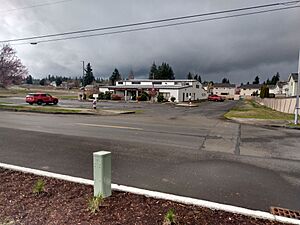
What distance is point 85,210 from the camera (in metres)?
3.28

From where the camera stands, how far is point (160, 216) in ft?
10.4

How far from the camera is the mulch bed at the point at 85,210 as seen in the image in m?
3.05

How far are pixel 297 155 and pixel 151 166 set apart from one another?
16.5 feet

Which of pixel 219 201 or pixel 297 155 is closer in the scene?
pixel 219 201

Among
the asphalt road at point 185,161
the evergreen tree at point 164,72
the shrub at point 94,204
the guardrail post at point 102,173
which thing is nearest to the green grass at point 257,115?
the asphalt road at point 185,161

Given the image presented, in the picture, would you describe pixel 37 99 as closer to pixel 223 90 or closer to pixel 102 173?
pixel 102 173

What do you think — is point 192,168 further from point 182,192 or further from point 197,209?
point 197,209

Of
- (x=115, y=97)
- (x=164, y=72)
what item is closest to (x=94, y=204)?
(x=115, y=97)

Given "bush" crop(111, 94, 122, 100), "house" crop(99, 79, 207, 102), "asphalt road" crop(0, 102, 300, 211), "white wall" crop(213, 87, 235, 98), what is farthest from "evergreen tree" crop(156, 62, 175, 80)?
"asphalt road" crop(0, 102, 300, 211)

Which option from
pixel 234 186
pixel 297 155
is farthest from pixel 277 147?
pixel 234 186

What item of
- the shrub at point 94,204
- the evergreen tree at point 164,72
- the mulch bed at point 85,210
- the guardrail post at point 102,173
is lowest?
the mulch bed at point 85,210

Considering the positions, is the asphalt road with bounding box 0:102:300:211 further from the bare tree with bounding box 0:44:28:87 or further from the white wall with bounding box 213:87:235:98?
the white wall with bounding box 213:87:235:98

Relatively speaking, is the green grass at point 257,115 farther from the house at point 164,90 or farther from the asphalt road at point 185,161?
the house at point 164,90

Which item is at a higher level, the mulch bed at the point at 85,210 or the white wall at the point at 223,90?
the white wall at the point at 223,90
